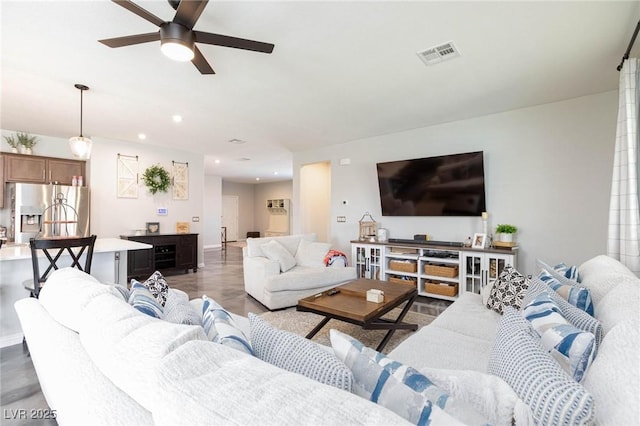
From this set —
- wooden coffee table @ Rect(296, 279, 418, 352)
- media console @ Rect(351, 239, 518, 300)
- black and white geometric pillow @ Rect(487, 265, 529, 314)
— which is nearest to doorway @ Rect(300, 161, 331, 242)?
media console @ Rect(351, 239, 518, 300)

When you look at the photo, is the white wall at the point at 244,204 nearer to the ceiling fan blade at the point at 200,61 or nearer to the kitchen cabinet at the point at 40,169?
the kitchen cabinet at the point at 40,169

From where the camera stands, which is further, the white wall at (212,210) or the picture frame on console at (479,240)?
the white wall at (212,210)

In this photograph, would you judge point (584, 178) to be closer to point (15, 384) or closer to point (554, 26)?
point (554, 26)

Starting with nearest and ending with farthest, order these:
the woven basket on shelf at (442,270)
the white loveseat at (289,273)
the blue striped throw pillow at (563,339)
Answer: the blue striped throw pillow at (563,339) < the white loveseat at (289,273) < the woven basket on shelf at (442,270)

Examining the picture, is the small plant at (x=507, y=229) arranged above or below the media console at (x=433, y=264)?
above

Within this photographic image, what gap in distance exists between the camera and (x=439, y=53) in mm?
2494

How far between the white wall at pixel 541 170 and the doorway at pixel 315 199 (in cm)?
222

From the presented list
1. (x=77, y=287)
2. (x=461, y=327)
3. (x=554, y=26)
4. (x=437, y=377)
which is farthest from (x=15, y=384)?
(x=554, y=26)

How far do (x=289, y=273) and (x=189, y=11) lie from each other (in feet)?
9.34

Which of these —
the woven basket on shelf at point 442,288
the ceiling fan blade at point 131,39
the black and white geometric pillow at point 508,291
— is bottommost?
the woven basket on shelf at point 442,288

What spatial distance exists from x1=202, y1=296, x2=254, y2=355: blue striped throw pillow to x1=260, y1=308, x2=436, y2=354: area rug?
66.0 inches

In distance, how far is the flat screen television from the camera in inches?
159

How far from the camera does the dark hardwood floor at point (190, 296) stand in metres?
1.86

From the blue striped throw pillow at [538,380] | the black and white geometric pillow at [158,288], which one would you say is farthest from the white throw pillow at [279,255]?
the blue striped throw pillow at [538,380]
